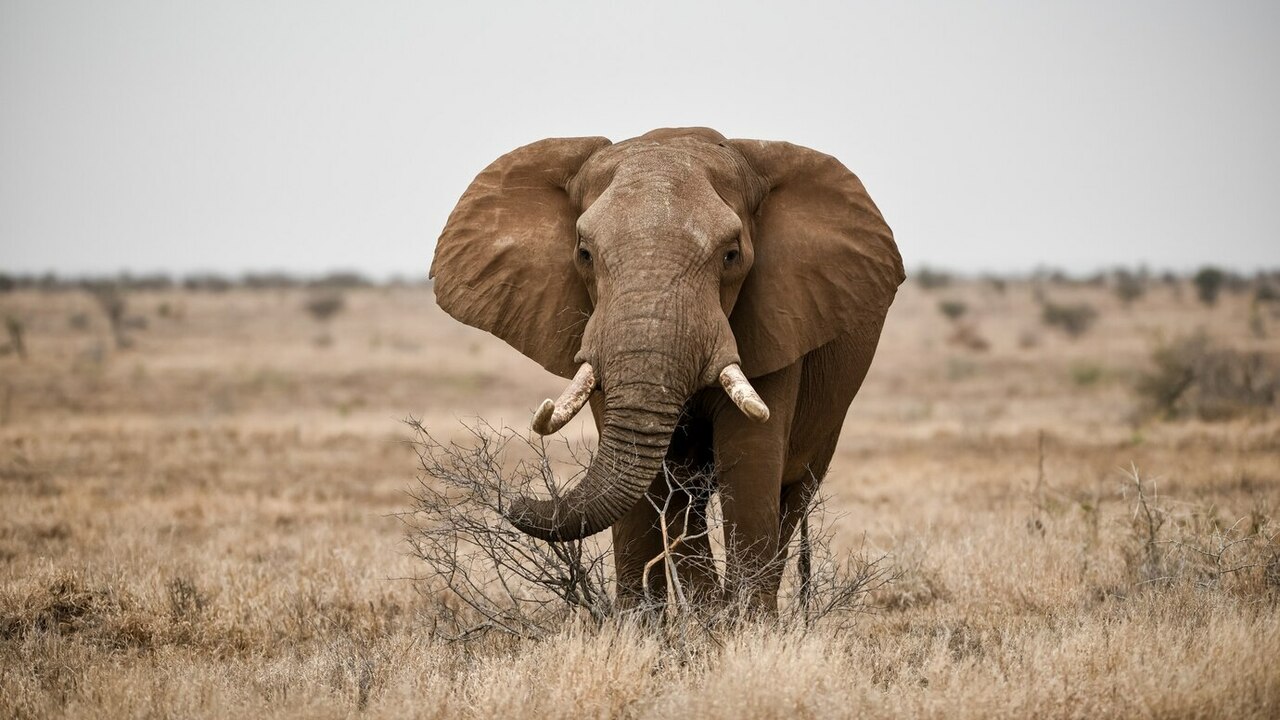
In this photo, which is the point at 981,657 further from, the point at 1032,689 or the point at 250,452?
the point at 250,452

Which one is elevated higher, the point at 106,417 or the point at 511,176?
the point at 511,176

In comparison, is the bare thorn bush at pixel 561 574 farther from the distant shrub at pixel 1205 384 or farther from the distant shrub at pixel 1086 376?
the distant shrub at pixel 1086 376

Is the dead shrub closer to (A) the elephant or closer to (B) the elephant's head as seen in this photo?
(A) the elephant

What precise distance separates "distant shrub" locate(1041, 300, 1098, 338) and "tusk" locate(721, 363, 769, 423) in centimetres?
3868

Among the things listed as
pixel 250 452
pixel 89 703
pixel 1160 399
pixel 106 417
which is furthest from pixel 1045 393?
pixel 89 703

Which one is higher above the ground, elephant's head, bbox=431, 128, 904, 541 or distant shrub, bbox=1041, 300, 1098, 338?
elephant's head, bbox=431, 128, 904, 541

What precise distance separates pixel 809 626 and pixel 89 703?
3.65 meters

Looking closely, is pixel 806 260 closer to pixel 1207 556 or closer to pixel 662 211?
pixel 662 211

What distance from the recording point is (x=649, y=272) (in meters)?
6.13

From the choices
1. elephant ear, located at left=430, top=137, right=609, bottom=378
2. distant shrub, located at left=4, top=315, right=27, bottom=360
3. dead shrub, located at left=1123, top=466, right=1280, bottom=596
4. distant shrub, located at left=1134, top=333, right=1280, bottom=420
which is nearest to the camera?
elephant ear, located at left=430, top=137, right=609, bottom=378

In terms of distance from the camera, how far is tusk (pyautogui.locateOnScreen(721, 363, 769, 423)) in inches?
231

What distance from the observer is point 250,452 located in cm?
1794

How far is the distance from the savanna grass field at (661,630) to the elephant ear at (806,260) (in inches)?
63.1

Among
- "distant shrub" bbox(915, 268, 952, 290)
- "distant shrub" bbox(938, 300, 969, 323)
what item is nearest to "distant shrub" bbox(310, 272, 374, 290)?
"distant shrub" bbox(915, 268, 952, 290)
